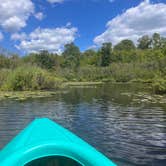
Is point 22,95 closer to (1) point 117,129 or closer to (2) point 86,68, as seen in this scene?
(1) point 117,129

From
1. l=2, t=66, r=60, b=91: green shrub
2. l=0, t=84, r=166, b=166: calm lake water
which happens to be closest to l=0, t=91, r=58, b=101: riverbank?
l=2, t=66, r=60, b=91: green shrub

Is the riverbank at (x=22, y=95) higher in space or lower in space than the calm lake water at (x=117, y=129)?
higher

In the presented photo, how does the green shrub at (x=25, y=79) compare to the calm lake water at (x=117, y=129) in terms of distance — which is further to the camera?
the green shrub at (x=25, y=79)

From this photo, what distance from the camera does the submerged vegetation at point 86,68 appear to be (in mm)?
29922

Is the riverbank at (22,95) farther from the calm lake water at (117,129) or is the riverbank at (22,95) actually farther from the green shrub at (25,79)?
the calm lake water at (117,129)

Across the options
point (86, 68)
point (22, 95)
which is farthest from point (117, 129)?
point (86, 68)

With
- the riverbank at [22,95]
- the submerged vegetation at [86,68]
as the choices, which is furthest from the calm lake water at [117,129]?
the submerged vegetation at [86,68]

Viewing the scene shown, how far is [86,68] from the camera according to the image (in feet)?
→ 205

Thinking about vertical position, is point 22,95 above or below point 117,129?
above

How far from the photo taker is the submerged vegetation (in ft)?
98.2

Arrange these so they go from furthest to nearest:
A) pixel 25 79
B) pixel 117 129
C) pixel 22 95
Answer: pixel 25 79 < pixel 22 95 < pixel 117 129

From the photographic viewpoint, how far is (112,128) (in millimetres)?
10812

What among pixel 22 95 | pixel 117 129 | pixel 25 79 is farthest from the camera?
pixel 25 79

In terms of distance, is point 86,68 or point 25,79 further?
→ point 86,68
